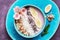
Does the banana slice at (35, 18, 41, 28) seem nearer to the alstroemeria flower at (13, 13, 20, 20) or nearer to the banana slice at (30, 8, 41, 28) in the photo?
the banana slice at (30, 8, 41, 28)

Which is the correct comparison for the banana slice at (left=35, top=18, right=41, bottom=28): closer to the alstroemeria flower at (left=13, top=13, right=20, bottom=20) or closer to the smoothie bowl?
the smoothie bowl

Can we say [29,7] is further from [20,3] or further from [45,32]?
[45,32]

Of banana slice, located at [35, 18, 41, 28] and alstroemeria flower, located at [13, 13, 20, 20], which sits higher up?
alstroemeria flower, located at [13, 13, 20, 20]

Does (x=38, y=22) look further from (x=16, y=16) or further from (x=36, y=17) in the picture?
(x=16, y=16)

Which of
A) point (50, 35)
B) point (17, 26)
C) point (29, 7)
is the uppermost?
point (29, 7)

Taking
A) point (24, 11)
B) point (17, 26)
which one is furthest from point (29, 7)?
point (17, 26)

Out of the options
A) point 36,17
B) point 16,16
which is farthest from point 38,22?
point 16,16

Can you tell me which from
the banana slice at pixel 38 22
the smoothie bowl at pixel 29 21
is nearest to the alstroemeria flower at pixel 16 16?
the smoothie bowl at pixel 29 21

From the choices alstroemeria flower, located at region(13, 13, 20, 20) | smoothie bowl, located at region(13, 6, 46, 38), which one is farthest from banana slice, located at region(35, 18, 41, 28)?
alstroemeria flower, located at region(13, 13, 20, 20)

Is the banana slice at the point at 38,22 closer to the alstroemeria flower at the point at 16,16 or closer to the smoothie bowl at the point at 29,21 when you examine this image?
the smoothie bowl at the point at 29,21
